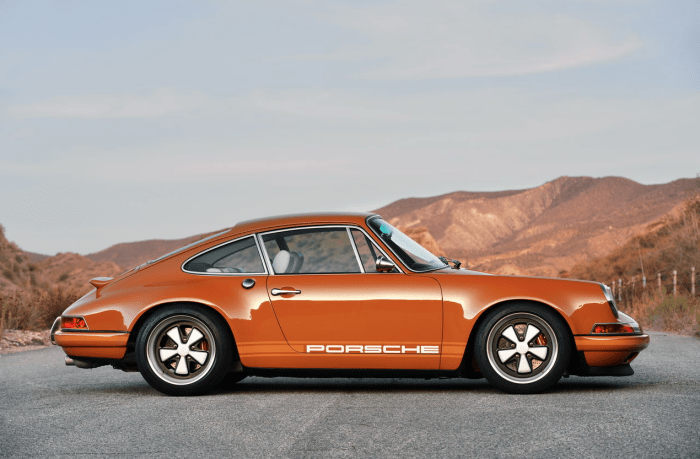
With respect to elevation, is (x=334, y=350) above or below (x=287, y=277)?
below

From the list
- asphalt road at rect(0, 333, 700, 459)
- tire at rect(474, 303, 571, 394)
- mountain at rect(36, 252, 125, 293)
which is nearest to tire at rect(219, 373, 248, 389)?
asphalt road at rect(0, 333, 700, 459)

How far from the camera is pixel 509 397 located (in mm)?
6680

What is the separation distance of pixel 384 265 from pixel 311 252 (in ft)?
2.63

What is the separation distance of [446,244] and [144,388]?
106 meters

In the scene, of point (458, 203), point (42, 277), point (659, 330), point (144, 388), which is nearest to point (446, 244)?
point (458, 203)

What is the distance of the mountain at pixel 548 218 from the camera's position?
95938mm

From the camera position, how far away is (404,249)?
287 inches

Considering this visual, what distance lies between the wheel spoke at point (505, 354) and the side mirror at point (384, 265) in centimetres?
114

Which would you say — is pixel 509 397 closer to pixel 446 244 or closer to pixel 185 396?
pixel 185 396

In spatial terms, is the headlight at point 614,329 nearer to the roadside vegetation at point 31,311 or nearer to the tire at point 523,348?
the tire at point 523,348

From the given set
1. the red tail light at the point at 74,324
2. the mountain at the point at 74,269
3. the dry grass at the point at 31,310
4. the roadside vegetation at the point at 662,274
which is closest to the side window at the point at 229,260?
the red tail light at the point at 74,324

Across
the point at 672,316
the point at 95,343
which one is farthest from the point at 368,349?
the point at 672,316

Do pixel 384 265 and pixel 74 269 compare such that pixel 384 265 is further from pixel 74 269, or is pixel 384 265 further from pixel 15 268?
pixel 74 269

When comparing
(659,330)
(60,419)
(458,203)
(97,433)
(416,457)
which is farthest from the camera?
(458,203)
